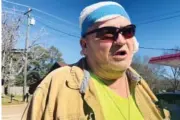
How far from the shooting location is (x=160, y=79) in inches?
1971

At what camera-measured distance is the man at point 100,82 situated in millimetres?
1855

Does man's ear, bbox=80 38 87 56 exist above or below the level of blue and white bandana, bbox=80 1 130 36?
below

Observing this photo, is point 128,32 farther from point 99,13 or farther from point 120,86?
point 120,86

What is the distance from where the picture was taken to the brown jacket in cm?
182

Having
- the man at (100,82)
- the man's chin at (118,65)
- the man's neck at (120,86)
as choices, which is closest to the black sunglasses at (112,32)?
the man at (100,82)

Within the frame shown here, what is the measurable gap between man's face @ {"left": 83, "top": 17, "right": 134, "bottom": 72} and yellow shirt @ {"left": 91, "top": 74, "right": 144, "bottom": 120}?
12cm

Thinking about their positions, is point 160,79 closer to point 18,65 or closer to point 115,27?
point 18,65

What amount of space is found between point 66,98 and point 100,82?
310 millimetres

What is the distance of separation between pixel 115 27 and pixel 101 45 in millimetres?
132

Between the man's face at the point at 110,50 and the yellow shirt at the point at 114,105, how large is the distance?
0.12 meters

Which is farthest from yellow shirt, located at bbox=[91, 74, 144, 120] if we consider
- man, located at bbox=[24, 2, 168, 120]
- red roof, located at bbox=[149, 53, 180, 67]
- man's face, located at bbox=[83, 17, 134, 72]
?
red roof, located at bbox=[149, 53, 180, 67]

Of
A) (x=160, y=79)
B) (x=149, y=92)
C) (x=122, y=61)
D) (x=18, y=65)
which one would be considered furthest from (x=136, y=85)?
(x=160, y=79)

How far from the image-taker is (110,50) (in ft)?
6.55

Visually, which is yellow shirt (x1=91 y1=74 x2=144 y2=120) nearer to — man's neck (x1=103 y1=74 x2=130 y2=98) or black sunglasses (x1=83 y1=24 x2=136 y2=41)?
man's neck (x1=103 y1=74 x2=130 y2=98)
